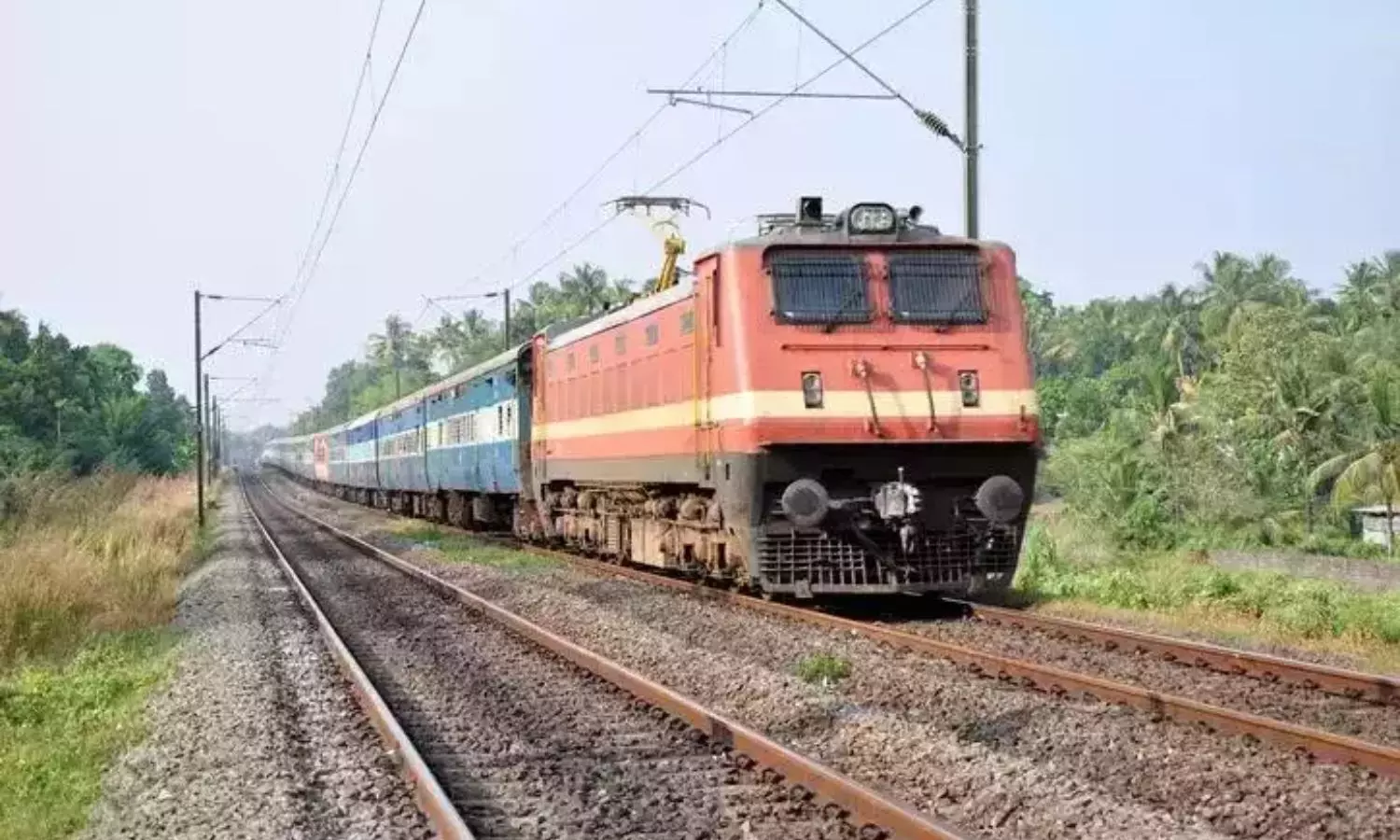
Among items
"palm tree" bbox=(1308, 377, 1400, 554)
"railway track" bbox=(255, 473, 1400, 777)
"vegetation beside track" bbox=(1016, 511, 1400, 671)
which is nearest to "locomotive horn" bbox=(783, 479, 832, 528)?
"railway track" bbox=(255, 473, 1400, 777)

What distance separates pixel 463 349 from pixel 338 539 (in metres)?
69.9

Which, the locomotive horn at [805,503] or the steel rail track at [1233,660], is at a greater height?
the locomotive horn at [805,503]

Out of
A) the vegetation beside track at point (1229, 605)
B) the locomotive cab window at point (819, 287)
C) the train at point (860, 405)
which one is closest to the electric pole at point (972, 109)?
the train at point (860, 405)

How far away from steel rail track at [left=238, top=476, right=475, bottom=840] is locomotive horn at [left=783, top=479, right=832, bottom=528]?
380 cm

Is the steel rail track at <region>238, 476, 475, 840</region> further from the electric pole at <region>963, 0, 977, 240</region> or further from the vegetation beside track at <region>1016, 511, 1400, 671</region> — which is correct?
the electric pole at <region>963, 0, 977, 240</region>

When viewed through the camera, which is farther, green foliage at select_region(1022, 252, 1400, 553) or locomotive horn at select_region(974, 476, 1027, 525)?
green foliage at select_region(1022, 252, 1400, 553)

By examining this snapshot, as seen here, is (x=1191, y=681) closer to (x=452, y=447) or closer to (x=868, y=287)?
(x=868, y=287)

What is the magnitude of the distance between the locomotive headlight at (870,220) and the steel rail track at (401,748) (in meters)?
5.85

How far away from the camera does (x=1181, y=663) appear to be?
10.4m

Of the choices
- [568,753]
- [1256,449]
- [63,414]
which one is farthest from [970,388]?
[63,414]

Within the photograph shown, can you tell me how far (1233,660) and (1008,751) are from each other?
301cm

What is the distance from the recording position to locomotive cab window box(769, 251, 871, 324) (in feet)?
43.4

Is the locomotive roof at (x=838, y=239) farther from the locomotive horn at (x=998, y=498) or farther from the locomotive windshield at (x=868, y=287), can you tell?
the locomotive horn at (x=998, y=498)

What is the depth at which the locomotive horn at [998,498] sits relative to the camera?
13047 mm
